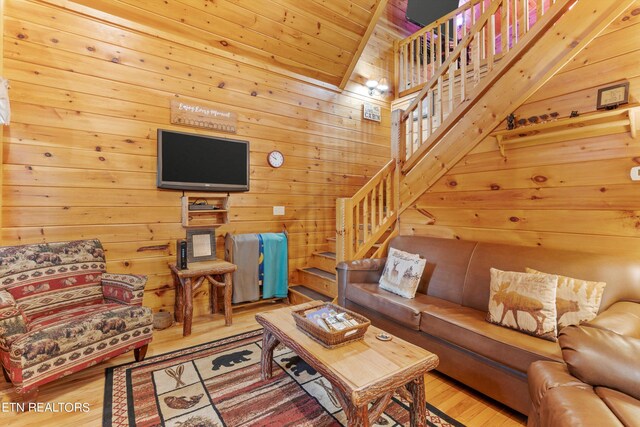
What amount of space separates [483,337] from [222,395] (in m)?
1.66

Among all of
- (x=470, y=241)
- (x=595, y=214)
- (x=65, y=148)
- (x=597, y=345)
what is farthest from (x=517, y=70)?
(x=65, y=148)

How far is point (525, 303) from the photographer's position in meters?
1.89

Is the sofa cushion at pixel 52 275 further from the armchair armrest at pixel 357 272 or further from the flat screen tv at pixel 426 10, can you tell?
the flat screen tv at pixel 426 10

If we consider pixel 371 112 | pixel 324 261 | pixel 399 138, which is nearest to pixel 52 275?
pixel 324 261

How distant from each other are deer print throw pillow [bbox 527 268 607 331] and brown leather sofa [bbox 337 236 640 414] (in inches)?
4.5

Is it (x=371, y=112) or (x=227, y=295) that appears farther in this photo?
(x=371, y=112)

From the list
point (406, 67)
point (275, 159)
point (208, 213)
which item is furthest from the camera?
point (406, 67)

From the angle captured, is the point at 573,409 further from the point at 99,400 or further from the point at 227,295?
the point at 227,295

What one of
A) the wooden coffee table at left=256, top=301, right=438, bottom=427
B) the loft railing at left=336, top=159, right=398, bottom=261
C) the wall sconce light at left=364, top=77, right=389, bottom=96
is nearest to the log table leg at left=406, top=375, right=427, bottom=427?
the wooden coffee table at left=256, top=301, right=438, bottom=427

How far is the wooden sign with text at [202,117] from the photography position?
10.5 ft

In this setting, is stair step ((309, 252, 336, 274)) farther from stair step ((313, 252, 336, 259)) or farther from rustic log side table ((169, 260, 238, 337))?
rustic log side table ((169, 260, 238, 337))

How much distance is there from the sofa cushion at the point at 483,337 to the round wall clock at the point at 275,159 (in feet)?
7.93

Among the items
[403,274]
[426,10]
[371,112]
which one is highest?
[426,10]

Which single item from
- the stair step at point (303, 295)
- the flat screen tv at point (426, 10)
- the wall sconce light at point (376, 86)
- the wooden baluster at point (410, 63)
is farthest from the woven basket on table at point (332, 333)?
the flat screen tv at point (426, 10)
